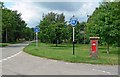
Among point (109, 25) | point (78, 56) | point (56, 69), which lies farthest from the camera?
point (109, 25)

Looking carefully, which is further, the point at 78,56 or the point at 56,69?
the point at 78,56

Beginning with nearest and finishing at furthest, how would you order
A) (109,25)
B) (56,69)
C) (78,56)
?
(56,69), (78,56), (109,25)

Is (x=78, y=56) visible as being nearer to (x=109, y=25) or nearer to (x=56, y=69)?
(x=109, y=25)

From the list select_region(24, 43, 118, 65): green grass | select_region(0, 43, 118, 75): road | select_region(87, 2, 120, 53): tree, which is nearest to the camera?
select_region(0, 43, 118, 75): road

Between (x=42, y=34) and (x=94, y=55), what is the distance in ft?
152

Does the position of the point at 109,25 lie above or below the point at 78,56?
above

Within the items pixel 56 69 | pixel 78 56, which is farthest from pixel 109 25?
pixel 56 69

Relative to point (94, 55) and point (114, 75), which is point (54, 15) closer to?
point (94, 55)

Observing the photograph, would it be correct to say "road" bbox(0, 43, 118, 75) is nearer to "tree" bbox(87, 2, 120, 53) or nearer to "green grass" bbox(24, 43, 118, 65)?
"green grass" bbox(24, 43, 118, 65)

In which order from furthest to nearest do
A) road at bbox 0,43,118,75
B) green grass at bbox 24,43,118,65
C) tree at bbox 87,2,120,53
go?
1. tree at bbox 87,2,120,53
2. green grass at bbox 24,43,118,65
3. road at bbox 0,43,118,75

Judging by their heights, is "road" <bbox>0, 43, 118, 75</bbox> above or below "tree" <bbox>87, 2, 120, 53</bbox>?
below

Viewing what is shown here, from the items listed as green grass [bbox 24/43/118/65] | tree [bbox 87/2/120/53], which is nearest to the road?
green grass [bbox 24/43/118/65]

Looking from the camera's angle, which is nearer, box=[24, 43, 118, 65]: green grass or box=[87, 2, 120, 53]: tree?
box=[24, 43, 118, 65]: green grass

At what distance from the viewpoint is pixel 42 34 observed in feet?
232
